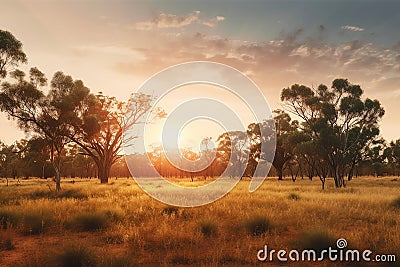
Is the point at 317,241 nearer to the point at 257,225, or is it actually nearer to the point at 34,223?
the point at 257,225

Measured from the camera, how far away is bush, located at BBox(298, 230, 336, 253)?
7.12 m

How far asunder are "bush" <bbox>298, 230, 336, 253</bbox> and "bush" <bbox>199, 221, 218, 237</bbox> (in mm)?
2522

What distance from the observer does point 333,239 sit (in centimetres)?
729

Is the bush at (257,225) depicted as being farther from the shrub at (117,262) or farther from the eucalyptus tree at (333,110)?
the eucalyptus tree at (333,110)

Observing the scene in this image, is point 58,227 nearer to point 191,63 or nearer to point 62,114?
point 191,63

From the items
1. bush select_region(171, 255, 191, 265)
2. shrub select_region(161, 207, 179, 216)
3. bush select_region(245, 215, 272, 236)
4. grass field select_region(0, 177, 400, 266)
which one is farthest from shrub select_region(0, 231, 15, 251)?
bush select_region(245, 215, 272, 236)

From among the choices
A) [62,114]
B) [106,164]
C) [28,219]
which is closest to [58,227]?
[28,219]

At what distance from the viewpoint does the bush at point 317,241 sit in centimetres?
712

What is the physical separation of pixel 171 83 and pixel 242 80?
3861mm

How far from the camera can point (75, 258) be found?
6121mm

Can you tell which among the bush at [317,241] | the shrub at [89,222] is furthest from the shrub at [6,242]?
the bush at [317,241]

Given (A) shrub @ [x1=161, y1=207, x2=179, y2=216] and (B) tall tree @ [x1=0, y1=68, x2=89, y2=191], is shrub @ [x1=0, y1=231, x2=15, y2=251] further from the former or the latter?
(B) tall tree @ [x1=0, y1=68, x2=89, y2=191]

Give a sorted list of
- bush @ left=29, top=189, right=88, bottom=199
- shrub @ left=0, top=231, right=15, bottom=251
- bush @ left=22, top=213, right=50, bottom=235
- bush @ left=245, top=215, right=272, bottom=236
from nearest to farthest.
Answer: shrub @ left=0, top=231, right=15, bottom=251
bush @ left=245, top=215, right=272, bottom=236
bush @ left=22, top=213, right=50, bottom=235
bush @ left=29, top=189, right=88, bottom=199

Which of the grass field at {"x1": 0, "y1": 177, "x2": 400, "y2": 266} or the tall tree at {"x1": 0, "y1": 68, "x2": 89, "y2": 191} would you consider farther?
the tall tree at {"x1": 0, "y1": 68, "x2": 89, "y2": 191}
